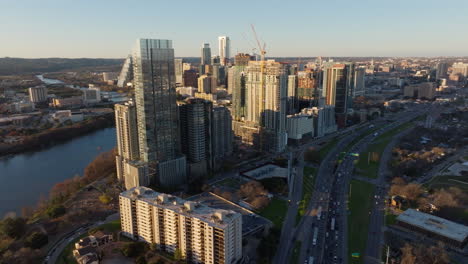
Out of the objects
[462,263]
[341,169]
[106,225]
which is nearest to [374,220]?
[462,263]

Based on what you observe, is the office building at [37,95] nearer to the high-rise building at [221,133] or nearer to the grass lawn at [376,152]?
the high-rise building at [221,133]

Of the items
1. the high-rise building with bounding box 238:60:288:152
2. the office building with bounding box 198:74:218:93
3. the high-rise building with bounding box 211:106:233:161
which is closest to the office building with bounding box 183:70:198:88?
the office building with bounding box 198:74:218:93

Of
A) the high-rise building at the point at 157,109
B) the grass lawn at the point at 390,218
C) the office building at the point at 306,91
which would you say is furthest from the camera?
the office building at the point at 306,91

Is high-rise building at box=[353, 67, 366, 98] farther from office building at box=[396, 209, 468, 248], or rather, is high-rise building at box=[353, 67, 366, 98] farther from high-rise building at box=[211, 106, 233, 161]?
office building at box=[396, 209, 468, 248]

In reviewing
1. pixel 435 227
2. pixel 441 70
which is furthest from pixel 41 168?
pixel 441 70

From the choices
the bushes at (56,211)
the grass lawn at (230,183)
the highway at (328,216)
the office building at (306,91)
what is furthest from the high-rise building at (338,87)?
the bushes at (56,211)
